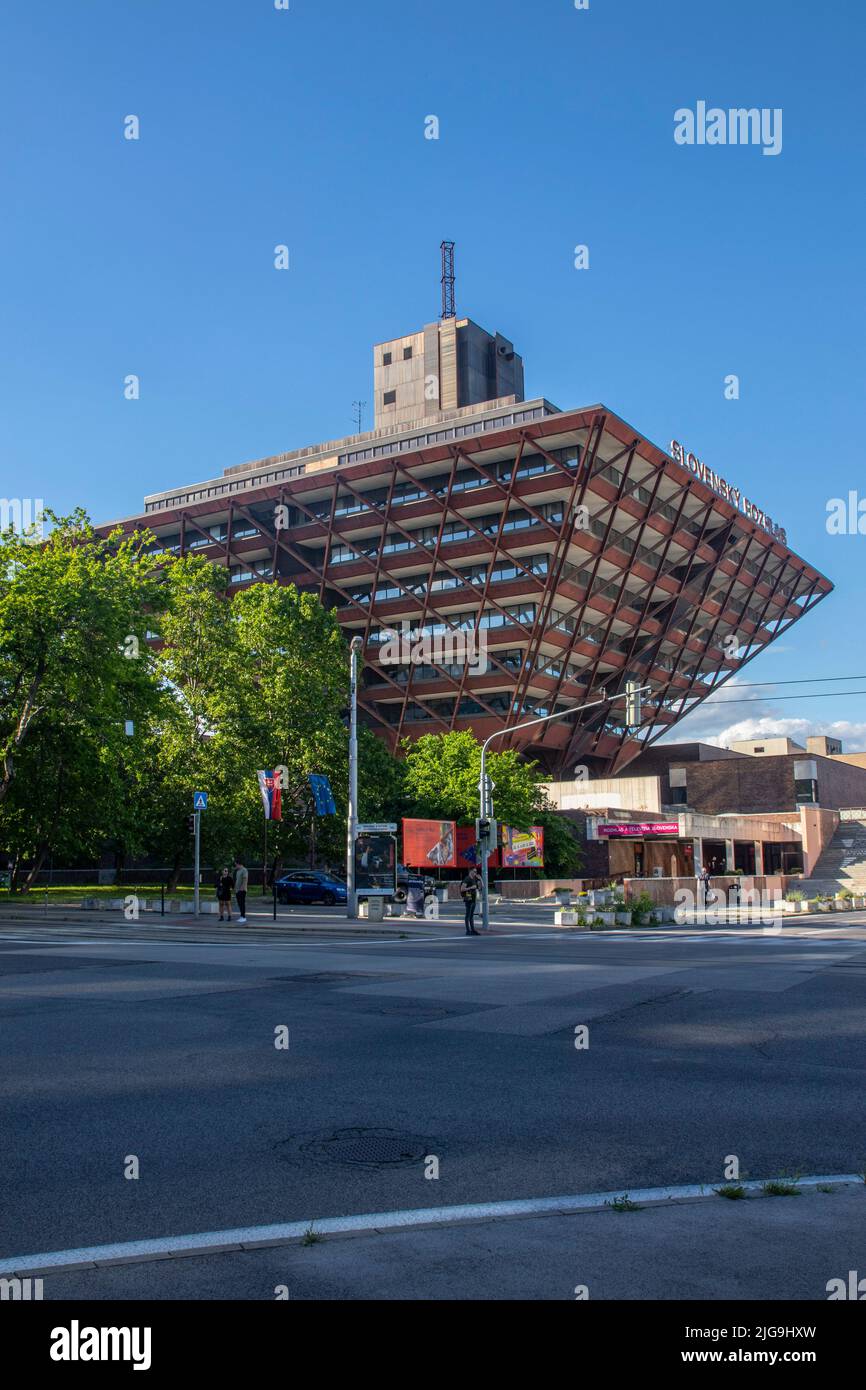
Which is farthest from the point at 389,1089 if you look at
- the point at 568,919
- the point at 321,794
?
the point at 321,794

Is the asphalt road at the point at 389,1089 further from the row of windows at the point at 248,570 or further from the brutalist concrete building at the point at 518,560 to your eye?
the row of windows at the point at 248,570

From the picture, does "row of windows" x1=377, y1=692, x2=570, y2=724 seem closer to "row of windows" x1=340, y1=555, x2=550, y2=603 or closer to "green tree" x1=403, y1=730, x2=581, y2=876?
"row of windows" x1=340, y1=555, x2=550, y2=603

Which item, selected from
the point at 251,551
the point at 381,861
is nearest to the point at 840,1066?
the point at 381,861

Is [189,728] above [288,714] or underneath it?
underneath

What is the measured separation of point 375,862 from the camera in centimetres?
4003

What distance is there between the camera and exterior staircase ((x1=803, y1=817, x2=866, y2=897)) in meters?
74.4

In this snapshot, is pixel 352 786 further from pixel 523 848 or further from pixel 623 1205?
pixel 623 1205

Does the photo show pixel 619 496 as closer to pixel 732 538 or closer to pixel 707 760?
pixel 732 538

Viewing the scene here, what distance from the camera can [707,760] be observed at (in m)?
98.2

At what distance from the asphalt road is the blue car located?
3355 cm

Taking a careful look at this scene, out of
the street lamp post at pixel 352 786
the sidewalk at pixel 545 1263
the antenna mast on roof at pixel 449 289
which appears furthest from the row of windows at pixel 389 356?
the sidewalk at pixel 545 1263

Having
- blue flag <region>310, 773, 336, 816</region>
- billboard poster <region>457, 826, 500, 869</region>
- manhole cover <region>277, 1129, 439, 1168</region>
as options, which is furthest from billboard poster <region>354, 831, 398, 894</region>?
manhole cover <region>277, 1129, 439, 1168</region>

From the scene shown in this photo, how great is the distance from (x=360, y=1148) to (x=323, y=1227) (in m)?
1.70

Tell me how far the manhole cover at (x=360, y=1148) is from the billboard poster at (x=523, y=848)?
168ft
